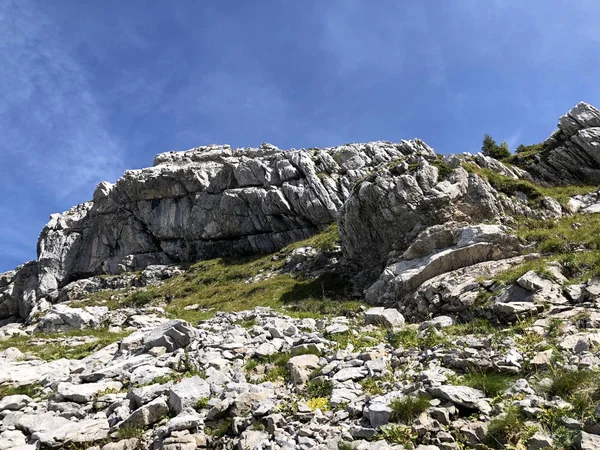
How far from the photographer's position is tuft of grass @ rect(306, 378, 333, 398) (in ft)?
25.4

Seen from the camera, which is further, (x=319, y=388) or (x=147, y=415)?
(x=319, y=388)

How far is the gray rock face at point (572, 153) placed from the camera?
37688mm

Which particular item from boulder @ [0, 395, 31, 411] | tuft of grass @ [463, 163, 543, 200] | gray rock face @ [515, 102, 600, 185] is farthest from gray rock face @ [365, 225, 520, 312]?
gray rock face @ [515, 102, 600, 185]

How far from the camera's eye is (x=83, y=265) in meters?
81.3

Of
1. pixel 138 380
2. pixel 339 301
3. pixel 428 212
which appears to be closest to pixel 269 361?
pixel 138 380

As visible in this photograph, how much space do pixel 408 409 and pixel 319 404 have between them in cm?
197

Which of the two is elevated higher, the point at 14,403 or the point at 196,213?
the point at 196,213

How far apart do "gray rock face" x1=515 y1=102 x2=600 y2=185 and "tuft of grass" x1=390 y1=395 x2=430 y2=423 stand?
41638 mm

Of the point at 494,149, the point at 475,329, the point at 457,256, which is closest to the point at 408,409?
the point at 475,329

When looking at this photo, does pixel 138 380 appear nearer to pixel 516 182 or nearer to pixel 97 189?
pixel 516 182

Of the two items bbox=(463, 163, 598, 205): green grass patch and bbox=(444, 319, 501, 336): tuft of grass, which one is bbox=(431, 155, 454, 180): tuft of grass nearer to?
bbox=(463, 163, 598, 205): green grass patch

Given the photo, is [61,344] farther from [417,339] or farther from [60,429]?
[417,339]

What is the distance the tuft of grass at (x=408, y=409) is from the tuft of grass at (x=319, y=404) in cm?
152

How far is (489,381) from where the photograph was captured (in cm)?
665
